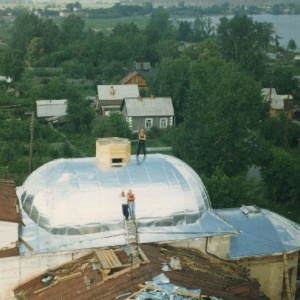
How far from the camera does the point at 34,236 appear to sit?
20.0 metres

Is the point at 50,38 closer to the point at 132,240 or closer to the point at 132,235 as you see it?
the point at 132,235

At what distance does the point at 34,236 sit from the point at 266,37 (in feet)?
260

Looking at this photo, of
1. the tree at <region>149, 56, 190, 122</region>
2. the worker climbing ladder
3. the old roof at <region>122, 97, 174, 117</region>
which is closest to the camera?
the worker climbing ladder

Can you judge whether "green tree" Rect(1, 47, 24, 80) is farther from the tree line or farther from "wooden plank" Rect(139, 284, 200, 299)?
"wooden plank" Rect(139, 284, 200, 299)

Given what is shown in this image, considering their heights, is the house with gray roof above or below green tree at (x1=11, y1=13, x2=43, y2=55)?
below

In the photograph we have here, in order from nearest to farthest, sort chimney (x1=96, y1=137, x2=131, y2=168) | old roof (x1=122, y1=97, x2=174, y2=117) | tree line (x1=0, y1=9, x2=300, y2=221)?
chimney (x1=96, y1=137, x2=131, y2=168) < tree line (x1=0, y1=9, x2=300, y2=221) < old roof (x1=122, y1=97, x2=174, y2=117)

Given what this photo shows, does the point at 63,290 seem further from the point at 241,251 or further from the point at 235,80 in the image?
the point at 235,80

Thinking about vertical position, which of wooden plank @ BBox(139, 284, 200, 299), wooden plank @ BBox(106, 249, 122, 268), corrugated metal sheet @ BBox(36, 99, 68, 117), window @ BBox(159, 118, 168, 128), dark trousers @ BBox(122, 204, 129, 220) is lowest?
window @ BBox(159, 118, 168, 128)

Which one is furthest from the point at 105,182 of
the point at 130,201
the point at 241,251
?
the point at 241,251

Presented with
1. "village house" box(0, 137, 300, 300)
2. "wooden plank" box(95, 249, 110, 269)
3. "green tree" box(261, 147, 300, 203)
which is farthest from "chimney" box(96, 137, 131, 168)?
"green tree" box(261, 147, 300, 203)

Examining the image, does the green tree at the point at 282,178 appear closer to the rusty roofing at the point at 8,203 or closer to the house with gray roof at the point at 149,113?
the rusty roofing at the point at 8,203

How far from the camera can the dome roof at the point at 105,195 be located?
20.3 meters

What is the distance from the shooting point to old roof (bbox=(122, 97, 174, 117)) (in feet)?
189

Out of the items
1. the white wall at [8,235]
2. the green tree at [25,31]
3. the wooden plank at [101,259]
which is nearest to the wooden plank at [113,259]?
the wooden plank at [101,259]
